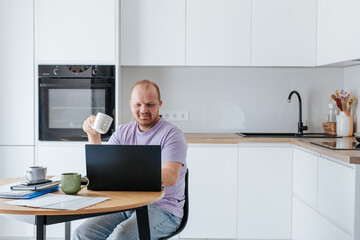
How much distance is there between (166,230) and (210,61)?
1.94 m

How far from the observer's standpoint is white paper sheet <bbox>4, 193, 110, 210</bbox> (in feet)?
5.29

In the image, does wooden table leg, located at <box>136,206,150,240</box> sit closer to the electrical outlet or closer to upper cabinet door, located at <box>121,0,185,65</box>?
upper cabinet door, located at <box>121,0,185,65</box>

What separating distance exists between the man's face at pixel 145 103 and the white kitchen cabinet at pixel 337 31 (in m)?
1.50

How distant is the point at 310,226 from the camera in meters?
3.11

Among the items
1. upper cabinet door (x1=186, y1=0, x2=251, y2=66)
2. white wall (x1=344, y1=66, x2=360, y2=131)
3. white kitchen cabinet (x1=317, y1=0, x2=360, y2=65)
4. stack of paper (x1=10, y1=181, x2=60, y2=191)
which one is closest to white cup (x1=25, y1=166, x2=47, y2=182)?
stack of paper (x1=10, y1=181, x2=60, y2=191)

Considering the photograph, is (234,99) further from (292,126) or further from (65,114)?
(65,114)

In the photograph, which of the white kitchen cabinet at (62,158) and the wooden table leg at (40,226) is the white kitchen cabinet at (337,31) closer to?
the white kitchen cabinet at (62,158)

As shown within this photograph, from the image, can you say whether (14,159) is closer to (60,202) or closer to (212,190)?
(212,190)

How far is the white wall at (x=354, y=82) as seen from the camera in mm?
3772

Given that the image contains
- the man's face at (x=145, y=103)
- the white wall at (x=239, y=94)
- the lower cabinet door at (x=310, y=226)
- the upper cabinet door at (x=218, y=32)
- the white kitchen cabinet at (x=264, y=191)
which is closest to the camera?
the man's face at (x=145, y=103)

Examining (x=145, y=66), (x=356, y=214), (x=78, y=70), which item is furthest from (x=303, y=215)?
(x=78, y=70)

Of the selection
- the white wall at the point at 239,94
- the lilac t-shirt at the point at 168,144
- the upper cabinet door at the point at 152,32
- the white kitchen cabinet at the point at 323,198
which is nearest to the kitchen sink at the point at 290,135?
the white wall at the point at 239,94

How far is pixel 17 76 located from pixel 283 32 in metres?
2.19

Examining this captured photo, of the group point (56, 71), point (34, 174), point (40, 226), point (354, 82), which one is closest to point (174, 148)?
point (34, 174)
